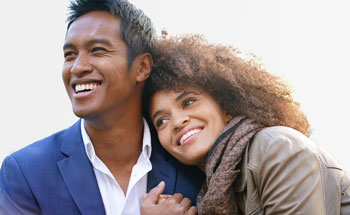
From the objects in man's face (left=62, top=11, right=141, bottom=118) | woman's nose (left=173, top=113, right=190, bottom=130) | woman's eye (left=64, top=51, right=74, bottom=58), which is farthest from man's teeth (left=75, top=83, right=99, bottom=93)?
woman's nose (left=173, top=113, right=190, bottom=130)

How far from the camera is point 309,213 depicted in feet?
8.02

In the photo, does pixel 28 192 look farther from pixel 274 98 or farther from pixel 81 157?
pixel 274 98

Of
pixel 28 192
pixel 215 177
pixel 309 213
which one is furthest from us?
pixel 28 192

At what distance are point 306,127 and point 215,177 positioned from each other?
3.05 ft

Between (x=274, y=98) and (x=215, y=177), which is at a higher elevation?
(x=274, y=98)

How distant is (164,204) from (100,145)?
0.77 metres

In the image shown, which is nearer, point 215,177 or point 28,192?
point 215,177

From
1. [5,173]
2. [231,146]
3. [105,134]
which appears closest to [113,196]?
[105,134]

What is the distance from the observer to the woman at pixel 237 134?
8.39ft

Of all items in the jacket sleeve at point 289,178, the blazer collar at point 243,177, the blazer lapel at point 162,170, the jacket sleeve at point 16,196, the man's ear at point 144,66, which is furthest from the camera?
the man's ear at point 144,66

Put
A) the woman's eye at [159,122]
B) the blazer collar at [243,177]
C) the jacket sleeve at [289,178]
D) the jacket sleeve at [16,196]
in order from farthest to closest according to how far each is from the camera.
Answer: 1. the woman's eye at [159,122]
2. the jacket sleeve at [16,196]
3. the blazer collar at [243,177]
4. the jacket sleeve at [289,178]

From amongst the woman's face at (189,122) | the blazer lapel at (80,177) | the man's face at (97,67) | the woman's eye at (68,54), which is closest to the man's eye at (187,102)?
the woman's face at (189,122)

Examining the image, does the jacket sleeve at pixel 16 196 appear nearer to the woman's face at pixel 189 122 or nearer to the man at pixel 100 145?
the man at pixel 100 145

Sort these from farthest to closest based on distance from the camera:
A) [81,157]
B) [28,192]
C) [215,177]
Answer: [81,157] → [28,192] → [215,177]
